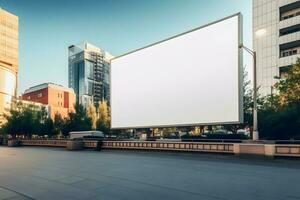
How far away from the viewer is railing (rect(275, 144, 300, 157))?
14344 mm

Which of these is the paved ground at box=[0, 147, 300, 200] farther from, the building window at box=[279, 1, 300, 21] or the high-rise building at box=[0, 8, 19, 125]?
the high-rise building at box=[0, 8, 19, 125]

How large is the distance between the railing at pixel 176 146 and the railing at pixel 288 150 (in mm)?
2996

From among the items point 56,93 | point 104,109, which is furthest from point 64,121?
point 56,93

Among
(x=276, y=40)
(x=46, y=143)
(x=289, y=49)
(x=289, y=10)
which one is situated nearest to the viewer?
(x=46, y=143)

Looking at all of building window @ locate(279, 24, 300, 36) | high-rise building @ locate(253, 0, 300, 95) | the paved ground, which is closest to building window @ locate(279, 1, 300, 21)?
high-rise building @ locate(253, 0, 300, 95)

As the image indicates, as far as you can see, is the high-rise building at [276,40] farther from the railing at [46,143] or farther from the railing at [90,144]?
the railing at [46,143]

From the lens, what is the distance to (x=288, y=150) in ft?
47.7

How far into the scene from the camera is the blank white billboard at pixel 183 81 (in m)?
19.0

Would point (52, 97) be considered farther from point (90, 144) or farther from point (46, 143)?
point (90, 144)

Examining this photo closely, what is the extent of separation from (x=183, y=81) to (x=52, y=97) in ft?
462

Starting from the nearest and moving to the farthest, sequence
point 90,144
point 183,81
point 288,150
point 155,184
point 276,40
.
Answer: point 155,184 → point 288,150 → point 183,81 → point 90,144 → point 276,40

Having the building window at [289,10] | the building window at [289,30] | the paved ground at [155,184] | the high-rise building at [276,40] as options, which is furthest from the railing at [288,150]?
the building window at [289,10]

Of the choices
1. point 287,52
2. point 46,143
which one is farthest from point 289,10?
point 46,143

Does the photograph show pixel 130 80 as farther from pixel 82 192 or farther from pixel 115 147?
pixel 82 192
